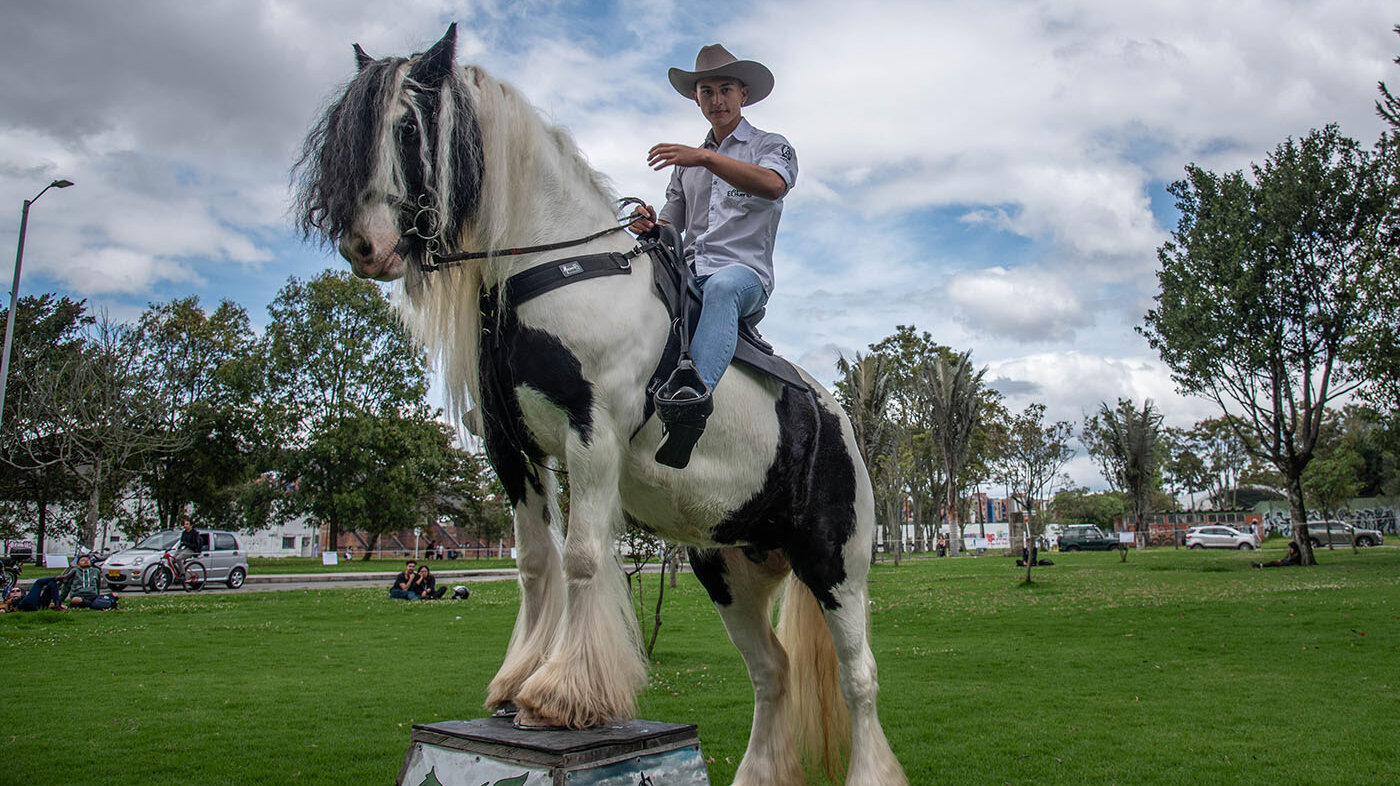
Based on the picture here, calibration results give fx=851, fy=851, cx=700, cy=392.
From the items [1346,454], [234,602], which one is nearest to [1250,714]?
[234,602]

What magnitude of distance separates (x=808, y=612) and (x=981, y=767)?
2.85 meters

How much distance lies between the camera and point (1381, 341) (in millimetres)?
23078

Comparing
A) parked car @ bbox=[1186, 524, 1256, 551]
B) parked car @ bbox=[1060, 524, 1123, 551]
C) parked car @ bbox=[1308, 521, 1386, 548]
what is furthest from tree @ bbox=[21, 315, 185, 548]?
parked car @ bbox=[1308, 521, 1386, 548]

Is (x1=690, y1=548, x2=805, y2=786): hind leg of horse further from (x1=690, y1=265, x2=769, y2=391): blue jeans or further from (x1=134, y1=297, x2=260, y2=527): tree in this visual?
(x1=134, y1=297, x2=260, y2=527): tree

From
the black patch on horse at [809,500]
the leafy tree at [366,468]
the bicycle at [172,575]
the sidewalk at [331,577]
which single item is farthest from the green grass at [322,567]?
the black patch on horse at [809,500]

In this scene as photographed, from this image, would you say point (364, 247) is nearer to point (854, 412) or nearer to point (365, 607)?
point (365, 607)

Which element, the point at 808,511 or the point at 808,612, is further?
the point at 808,612

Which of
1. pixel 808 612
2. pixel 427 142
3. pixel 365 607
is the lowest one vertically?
pixel 365 607

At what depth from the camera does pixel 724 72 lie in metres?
3.56

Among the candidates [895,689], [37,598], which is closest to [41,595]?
[37,598]

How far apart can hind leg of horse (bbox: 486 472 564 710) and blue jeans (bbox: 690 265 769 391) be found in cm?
71

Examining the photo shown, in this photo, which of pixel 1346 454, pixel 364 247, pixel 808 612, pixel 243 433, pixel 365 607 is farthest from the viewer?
pixel 1346 454

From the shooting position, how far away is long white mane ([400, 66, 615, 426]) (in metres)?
2.84

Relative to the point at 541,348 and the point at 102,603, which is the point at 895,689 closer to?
the point at 541,348
